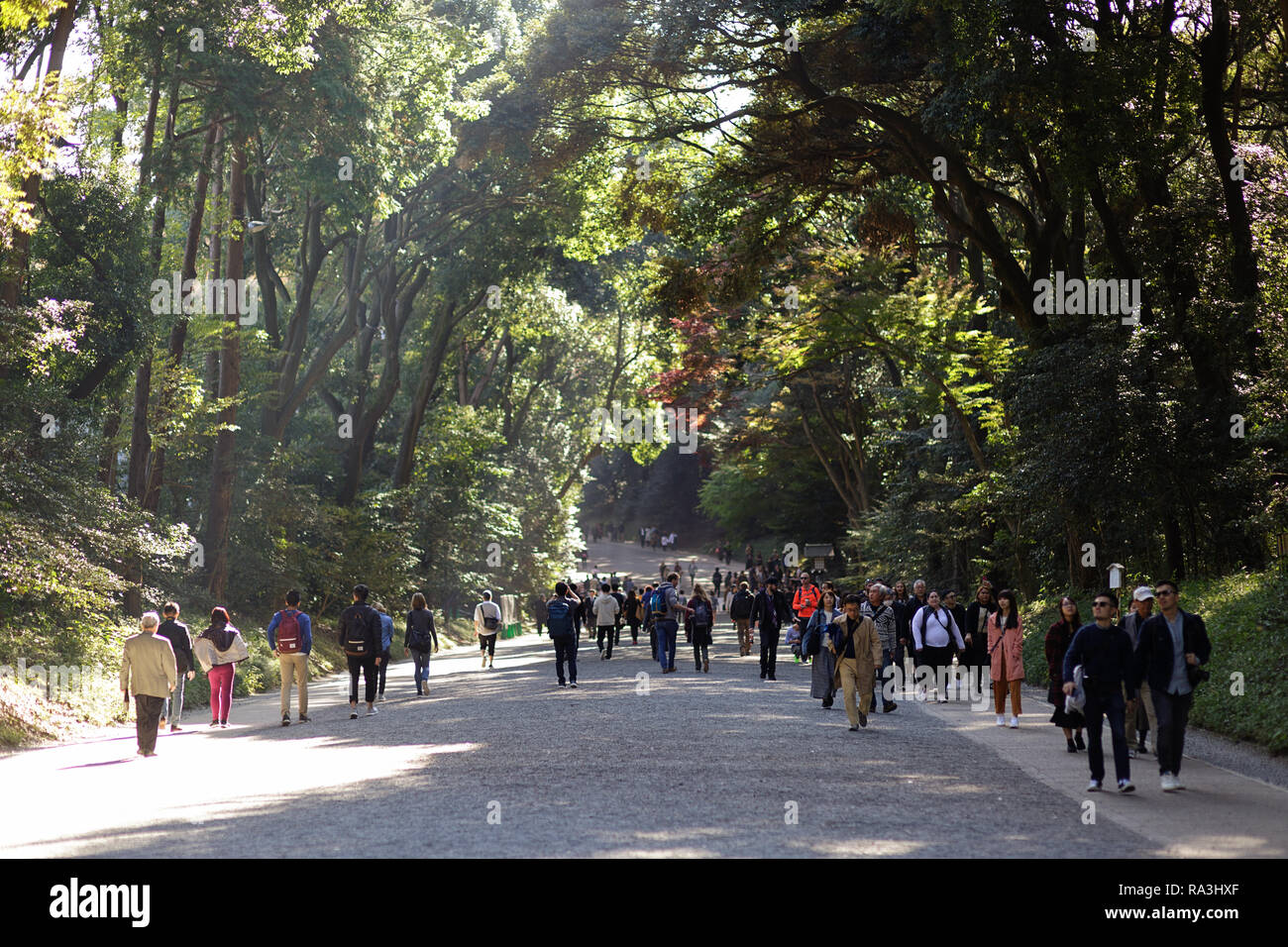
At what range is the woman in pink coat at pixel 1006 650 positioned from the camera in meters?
14.8

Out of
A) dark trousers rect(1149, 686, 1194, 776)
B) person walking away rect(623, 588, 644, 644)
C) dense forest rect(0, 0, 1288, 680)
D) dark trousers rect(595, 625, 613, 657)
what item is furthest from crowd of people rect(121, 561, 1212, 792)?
person walking away rect(623, 588, 644, 644)

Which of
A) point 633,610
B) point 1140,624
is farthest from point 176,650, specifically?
point 633,610

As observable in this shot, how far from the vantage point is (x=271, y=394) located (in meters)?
29.4

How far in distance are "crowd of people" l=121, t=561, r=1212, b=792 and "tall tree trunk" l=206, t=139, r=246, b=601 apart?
463 cm

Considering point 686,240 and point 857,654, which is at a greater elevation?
point 686,240

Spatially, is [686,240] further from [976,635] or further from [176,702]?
[176,702]

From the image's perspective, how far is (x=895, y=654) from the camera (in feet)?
60.0

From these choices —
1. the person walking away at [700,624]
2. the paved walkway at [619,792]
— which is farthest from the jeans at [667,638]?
the paved walkway at [619,792]

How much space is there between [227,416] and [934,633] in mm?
15379

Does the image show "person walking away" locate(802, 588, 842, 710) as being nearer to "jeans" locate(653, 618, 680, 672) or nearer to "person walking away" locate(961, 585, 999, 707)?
"person walking away" locate(961, 585, 999, 707)

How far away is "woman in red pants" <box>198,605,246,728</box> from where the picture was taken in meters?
16.7

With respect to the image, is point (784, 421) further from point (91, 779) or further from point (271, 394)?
point (91, 779)
